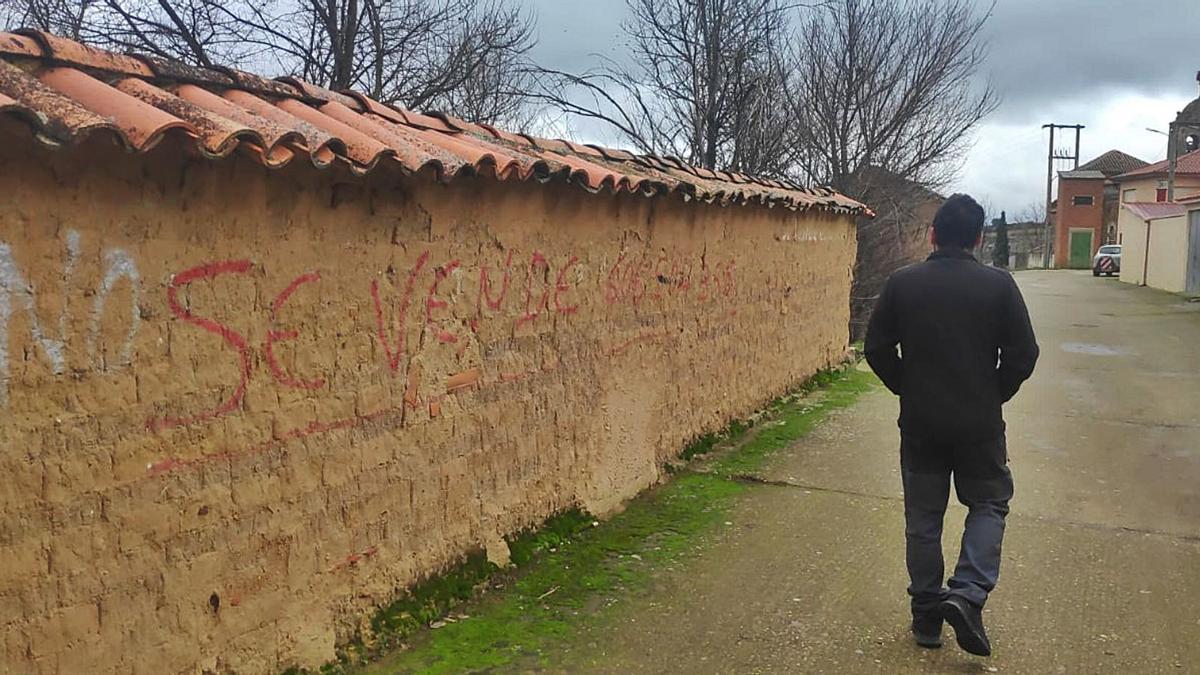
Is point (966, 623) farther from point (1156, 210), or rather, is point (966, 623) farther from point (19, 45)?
point (1156, 210)

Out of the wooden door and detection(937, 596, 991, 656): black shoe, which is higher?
the wooden door

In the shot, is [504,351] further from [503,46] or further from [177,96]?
[503,46]

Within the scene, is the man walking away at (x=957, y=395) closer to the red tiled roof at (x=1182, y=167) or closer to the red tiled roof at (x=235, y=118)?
the red tiled roof at (x=235, y=118)

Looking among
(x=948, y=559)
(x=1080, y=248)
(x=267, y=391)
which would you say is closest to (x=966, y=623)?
(x=948, y=559)

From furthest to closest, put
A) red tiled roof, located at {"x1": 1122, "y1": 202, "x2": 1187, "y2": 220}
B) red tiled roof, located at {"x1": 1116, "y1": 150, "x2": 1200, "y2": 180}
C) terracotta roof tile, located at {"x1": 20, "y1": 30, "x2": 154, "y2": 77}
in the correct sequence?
red tiled roof, located at {"x1": 1116, "y1": 150, "x2": 1200, "y2": 180} < red tiled roof, located at {"x1": 1122, "y1": 202, "x2": 1187, "y2": 220} < terracotta roof tile, located at {"x1": 20, "y1": 30, "x2": 154, "y2": 77}

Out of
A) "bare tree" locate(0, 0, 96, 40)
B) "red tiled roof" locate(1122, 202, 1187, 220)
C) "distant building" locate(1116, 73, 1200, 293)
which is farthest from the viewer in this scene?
"red tiled roof" locate(1122, 202, 1187, 220)

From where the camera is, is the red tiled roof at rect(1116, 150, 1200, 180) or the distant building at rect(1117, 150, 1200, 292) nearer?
the distant building at rect(1117, 150, 1200, 292)

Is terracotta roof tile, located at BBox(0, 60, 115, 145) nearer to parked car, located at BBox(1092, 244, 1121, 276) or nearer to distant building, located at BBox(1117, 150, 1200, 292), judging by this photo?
distant building, located at BBox(1117, 150, 1200, 292)

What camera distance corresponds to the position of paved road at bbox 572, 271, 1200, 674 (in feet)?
13.1

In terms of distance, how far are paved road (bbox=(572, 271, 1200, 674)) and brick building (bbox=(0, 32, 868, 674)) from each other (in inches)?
40.6

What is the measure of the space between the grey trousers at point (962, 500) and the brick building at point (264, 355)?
1.93 meters

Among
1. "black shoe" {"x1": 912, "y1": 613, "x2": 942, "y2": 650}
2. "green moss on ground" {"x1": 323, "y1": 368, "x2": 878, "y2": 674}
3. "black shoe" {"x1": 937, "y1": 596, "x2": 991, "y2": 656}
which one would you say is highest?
"black shoe" {"x1": 937, "y1": 596, "x2": 991, "y2": 656}

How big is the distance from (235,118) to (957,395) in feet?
9.54

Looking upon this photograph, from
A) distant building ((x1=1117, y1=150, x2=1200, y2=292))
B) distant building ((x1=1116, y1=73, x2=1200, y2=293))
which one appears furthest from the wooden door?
distant building ((x1=1117, y1=150, x2=1200, y2=292))
